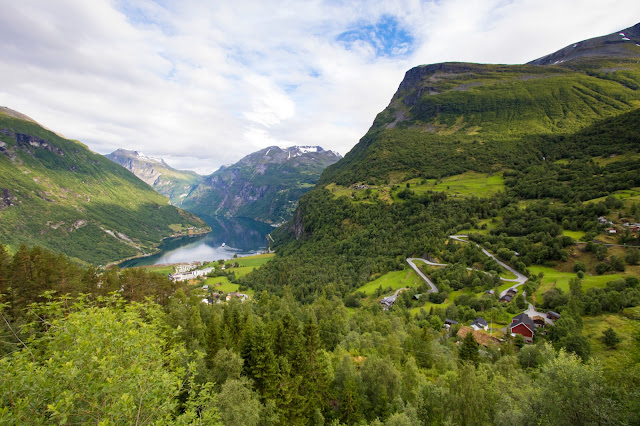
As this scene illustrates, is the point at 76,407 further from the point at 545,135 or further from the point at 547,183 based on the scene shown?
the point at 545,135

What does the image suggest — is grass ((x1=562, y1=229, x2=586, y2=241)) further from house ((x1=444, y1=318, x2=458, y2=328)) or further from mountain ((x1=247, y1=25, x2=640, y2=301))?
house ((x1=444, y1=318, x2=458, y2=328))

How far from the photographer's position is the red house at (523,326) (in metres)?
45.6

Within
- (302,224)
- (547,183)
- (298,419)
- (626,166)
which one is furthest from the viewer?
(302,224)

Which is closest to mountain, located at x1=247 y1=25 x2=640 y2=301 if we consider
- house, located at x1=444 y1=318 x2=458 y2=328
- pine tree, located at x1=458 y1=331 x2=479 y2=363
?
house, located at x1=444 y1=318 x2=458 y2=328

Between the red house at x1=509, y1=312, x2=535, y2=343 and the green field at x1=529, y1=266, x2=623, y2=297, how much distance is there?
1276cm

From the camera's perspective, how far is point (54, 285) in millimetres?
31016

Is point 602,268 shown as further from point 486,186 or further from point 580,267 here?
point 486,186

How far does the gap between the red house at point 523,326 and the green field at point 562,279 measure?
12.8m

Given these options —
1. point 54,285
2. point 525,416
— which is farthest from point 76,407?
point 54,285

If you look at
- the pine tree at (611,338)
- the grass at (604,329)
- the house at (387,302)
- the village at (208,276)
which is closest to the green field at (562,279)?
the grass at (604,329)

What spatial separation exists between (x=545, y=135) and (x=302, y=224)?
140 meters

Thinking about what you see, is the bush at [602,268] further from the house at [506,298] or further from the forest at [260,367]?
the house at [506,298]

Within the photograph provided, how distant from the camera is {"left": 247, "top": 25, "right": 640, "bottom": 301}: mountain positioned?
3236 inches

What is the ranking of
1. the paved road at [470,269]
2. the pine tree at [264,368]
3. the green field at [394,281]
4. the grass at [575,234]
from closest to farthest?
1. the pine tree at [264,368]
2. the paved road at [470,269]
3. the grass at [575,234]
4. the green field at [394,281]
